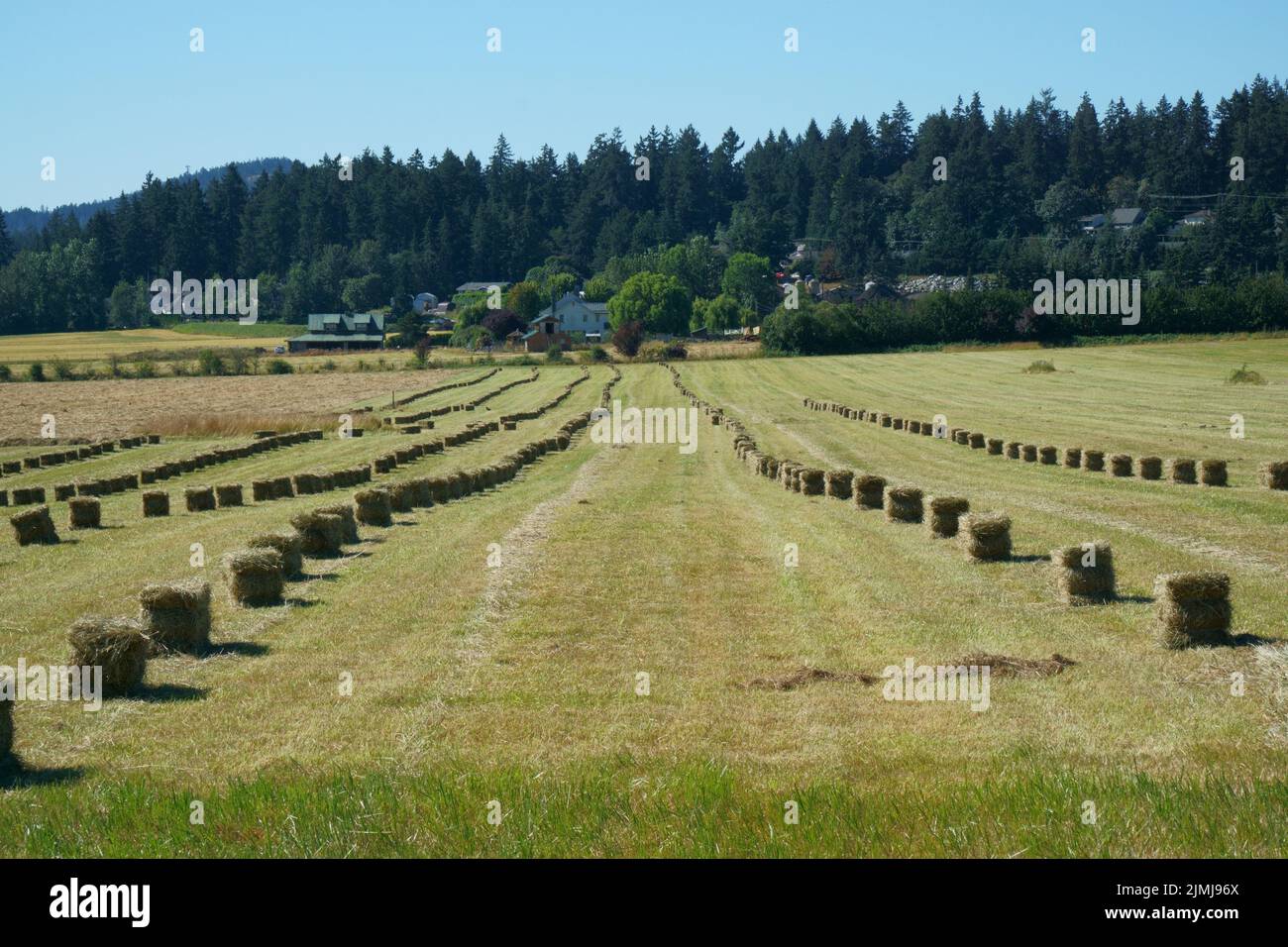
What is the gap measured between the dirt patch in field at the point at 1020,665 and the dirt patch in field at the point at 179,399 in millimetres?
53057

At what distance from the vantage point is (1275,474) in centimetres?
2941

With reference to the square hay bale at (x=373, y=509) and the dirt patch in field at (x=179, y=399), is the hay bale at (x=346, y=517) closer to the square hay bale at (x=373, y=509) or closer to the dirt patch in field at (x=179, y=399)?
the square hay bale at (x=373, y=509)

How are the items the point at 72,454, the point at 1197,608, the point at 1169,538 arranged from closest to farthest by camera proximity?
1. the point at 1197,608
2. the point at 1169,538
3. the point at 72,454

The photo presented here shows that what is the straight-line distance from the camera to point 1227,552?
20.9m

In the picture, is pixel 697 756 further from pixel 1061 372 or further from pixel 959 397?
pixel 1061 372

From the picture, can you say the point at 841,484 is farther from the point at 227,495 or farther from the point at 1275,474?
the point at 227,495

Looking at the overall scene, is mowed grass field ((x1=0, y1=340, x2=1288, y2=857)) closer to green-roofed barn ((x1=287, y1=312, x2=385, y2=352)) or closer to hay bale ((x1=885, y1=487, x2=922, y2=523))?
hay bale ((x1=885, y1=487, x2=922, y2=523))

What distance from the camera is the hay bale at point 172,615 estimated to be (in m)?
15.5

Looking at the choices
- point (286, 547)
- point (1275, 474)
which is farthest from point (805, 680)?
point (1275, 474)

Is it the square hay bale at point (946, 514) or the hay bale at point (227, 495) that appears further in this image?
the hay bale at point (227, 495)

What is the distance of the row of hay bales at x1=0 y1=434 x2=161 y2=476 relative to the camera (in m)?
46.1

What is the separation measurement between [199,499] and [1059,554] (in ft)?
75.1

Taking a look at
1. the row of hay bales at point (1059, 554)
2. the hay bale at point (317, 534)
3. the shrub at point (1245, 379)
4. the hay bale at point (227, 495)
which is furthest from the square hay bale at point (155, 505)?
the shrub at point (1245, 379)
